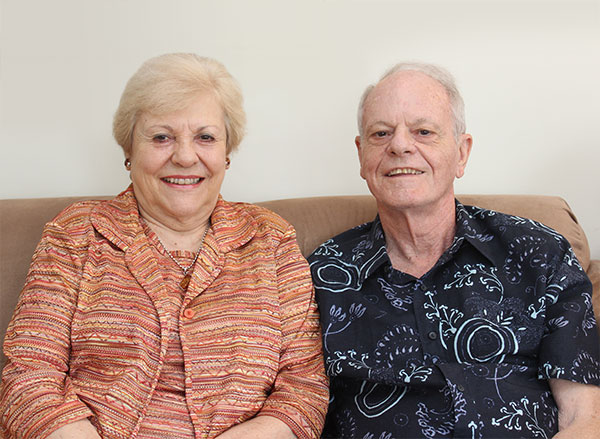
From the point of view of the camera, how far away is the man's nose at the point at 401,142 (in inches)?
64.6

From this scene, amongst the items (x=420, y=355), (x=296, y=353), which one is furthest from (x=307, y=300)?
(x=420, y=355)

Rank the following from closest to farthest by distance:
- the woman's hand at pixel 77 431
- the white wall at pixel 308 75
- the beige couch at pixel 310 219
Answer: the woman's hand at pixel 77 431, the beige couch at pixel 310 219, the white wall at pixel 308 75

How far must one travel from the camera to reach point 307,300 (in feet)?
5.48

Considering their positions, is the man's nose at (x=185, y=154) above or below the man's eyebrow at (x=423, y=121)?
below

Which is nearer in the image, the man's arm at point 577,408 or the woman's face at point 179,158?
the man's arm at point 577,408

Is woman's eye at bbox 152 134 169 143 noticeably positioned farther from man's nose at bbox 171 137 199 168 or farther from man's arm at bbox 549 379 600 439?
man's arm at bbox 549 379 600 439

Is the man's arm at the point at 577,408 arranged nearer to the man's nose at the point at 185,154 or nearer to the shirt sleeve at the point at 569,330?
the shirt sleeve at the point at 569,330

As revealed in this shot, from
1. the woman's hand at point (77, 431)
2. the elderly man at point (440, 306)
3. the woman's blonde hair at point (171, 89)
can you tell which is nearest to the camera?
the woman's hand at point (77, 431)

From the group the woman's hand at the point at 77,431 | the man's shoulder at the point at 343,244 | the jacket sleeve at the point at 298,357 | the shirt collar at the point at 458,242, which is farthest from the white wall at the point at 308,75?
the woman's hand at the point at 77,431

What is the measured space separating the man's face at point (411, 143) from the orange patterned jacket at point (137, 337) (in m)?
0.37

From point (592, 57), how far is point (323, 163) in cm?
109

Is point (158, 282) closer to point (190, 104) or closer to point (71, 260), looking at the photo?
point (71, 260)

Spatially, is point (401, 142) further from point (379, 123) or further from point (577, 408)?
point (577, 408)

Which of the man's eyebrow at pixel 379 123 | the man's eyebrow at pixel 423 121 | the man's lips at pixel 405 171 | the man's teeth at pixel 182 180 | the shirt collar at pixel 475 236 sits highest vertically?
the man's eyebrow at pixel 423 121
